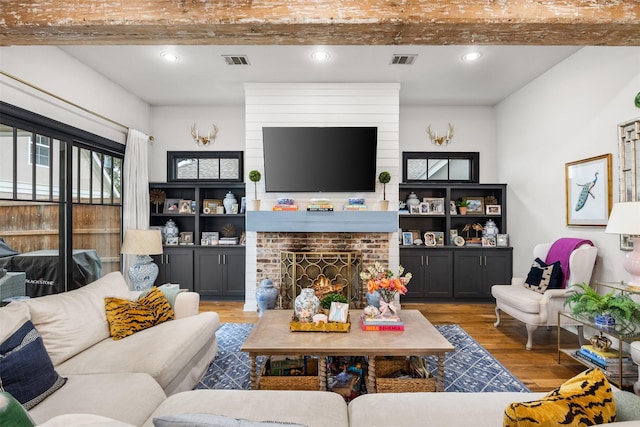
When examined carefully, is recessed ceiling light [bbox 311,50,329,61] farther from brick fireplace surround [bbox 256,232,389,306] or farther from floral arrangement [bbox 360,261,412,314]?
floral arrangement [bbox 360,261,412,314]

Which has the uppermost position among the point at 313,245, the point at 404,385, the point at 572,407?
the point at 313,245

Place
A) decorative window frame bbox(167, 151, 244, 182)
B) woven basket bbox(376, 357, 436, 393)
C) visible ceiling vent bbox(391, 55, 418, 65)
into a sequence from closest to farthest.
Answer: woven basket bbox(376, 357, 436, 393), visible ceiling vent bbox(391, 55, 418, 65), decorative window frame bbox(167, 151, 244, 182)

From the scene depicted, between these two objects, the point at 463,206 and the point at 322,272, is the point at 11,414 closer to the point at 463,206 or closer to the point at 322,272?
the point at 322,272

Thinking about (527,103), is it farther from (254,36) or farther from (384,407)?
(384,407)

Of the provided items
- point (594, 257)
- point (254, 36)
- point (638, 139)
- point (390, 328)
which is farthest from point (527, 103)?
point (254, 36)

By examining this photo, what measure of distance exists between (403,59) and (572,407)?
352 centimetres

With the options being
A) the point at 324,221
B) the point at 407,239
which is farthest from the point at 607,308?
the point at 324,221

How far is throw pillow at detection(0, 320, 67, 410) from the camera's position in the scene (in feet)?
4.84

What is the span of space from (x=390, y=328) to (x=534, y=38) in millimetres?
1933

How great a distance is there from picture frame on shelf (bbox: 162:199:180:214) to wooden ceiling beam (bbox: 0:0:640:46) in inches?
146

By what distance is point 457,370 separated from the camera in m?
2.77

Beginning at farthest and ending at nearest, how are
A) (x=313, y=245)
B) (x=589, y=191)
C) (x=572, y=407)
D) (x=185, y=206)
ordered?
(x=185, y=206)
(x=313, y=245)
(x=589, y=191)
(x=572, y=407)

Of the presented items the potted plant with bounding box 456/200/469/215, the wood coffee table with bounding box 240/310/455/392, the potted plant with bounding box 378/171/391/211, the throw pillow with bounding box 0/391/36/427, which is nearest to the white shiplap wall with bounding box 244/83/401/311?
the potted plant with bounding box 378/171/391/211

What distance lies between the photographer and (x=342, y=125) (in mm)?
4414
